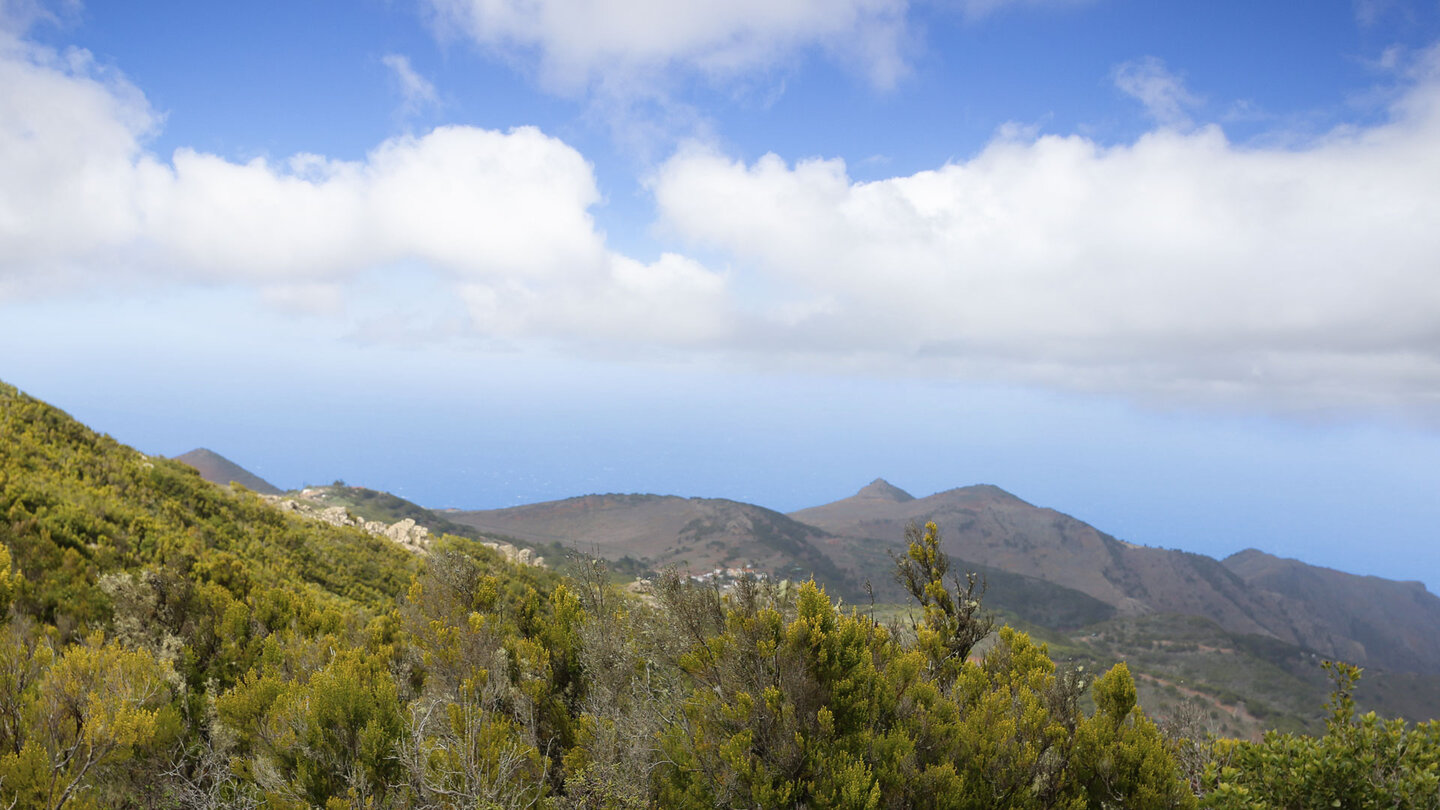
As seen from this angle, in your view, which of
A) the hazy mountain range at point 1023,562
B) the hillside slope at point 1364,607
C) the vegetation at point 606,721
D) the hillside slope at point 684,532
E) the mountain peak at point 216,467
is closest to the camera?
the vegetation at point 606,721

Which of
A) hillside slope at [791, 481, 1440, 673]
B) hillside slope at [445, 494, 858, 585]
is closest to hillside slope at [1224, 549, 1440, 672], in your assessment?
hillside slope at [791, 481, 1440, 673]

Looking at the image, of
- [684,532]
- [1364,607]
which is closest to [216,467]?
[684,532]

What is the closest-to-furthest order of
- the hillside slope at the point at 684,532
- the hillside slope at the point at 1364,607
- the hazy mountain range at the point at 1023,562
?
1. the hillside slope at the point at 684,532
2. the hazy mountain range at the point at 1023,562
3. the hillside slope at the point at 1364,607

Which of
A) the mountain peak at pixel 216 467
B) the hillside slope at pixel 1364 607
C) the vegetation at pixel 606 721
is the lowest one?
the hillside slope at pixel 1364 607

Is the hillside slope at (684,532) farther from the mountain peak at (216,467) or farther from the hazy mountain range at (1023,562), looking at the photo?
the mountain peak at (216,467)

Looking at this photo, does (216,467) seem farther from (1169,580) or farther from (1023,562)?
(1169,580)

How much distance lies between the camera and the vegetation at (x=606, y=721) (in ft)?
15.4

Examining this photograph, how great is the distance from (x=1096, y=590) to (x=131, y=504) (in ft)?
524

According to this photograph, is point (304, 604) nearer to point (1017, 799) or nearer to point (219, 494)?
point (1017, 799)

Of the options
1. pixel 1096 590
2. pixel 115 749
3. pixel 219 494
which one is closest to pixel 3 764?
pixel 115 749

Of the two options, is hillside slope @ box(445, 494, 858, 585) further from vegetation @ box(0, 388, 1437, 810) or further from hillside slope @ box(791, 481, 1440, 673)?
vegetation @ box(0, 388, 1437, 810)

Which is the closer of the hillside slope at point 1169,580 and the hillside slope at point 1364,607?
the hillside slope at point 1169,580

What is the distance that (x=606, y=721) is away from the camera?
595 cm

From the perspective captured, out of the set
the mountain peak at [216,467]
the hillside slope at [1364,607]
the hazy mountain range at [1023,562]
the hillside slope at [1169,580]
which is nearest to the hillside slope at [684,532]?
the hazy mountain range at [1023,562]
